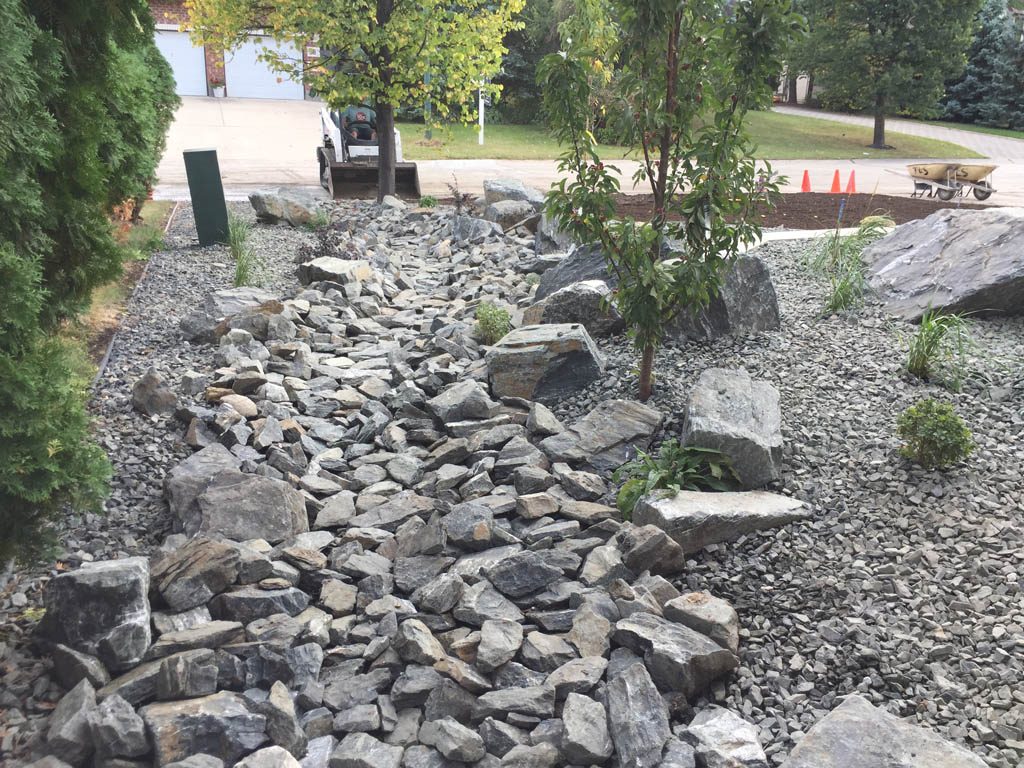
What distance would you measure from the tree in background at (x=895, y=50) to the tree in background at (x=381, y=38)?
18.1m

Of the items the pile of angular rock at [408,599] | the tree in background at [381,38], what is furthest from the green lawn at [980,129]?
the pile of angular rock at [408,599]

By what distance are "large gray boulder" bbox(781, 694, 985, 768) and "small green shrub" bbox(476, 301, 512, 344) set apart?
178 inches

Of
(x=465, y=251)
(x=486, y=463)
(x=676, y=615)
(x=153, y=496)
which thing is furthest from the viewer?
(x=465, y=251)

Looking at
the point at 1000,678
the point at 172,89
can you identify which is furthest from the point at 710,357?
the point at 172,89

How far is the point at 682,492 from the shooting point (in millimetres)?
4266

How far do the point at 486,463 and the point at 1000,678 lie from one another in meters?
2.67

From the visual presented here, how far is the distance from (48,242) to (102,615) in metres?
2.16

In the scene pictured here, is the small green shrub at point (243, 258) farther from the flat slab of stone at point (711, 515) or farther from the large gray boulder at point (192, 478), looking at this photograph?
the flat slab of stone at point (711, 515)

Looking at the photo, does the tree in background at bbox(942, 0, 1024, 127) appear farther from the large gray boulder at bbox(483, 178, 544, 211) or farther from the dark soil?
the large gray boulder at bbox(483, 178, 544, 211)

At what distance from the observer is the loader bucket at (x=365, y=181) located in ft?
45.9

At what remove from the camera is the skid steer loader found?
1403 centimetres

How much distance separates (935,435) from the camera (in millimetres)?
4156

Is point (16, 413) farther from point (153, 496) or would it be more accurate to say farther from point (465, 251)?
point (465, 251)

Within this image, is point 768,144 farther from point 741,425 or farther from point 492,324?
point 741,425
